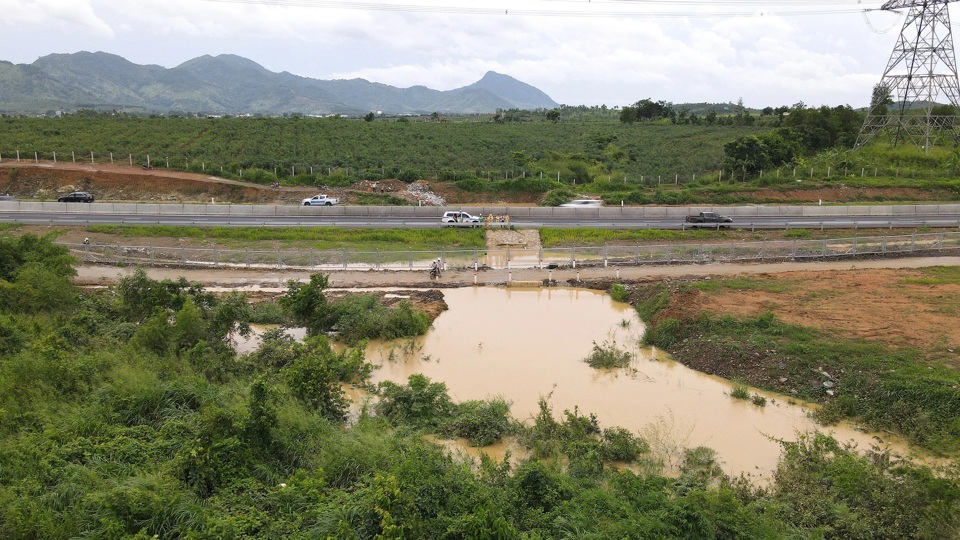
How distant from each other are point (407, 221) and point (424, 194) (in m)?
9.62

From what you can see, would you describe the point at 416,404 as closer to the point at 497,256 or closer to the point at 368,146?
the point at 497,256

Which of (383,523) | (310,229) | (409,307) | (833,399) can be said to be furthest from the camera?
(310,229)

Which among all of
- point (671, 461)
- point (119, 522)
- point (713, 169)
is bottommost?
point (671, 461)

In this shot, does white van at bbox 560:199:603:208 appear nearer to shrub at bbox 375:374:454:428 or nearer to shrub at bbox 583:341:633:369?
shrub at bbox 583:341:633:369

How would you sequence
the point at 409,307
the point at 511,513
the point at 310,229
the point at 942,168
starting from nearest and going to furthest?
the point at 511,513
the point at 409,307
the point at 310,229
the point at 942,168

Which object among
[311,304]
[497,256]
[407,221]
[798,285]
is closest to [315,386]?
[311,304]

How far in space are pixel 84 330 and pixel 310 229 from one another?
2186cm

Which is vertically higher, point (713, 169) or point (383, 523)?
point (713, 169)

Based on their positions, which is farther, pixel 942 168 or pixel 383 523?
pixel 942 168

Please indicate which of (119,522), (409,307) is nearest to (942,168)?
(409,307)

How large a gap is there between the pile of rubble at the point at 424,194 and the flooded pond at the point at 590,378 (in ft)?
80.5

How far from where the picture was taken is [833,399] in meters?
18.4

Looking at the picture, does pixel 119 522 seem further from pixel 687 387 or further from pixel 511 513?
pixel 687 387

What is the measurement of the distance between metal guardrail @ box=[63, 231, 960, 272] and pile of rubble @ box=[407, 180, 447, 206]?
52.6 ft
